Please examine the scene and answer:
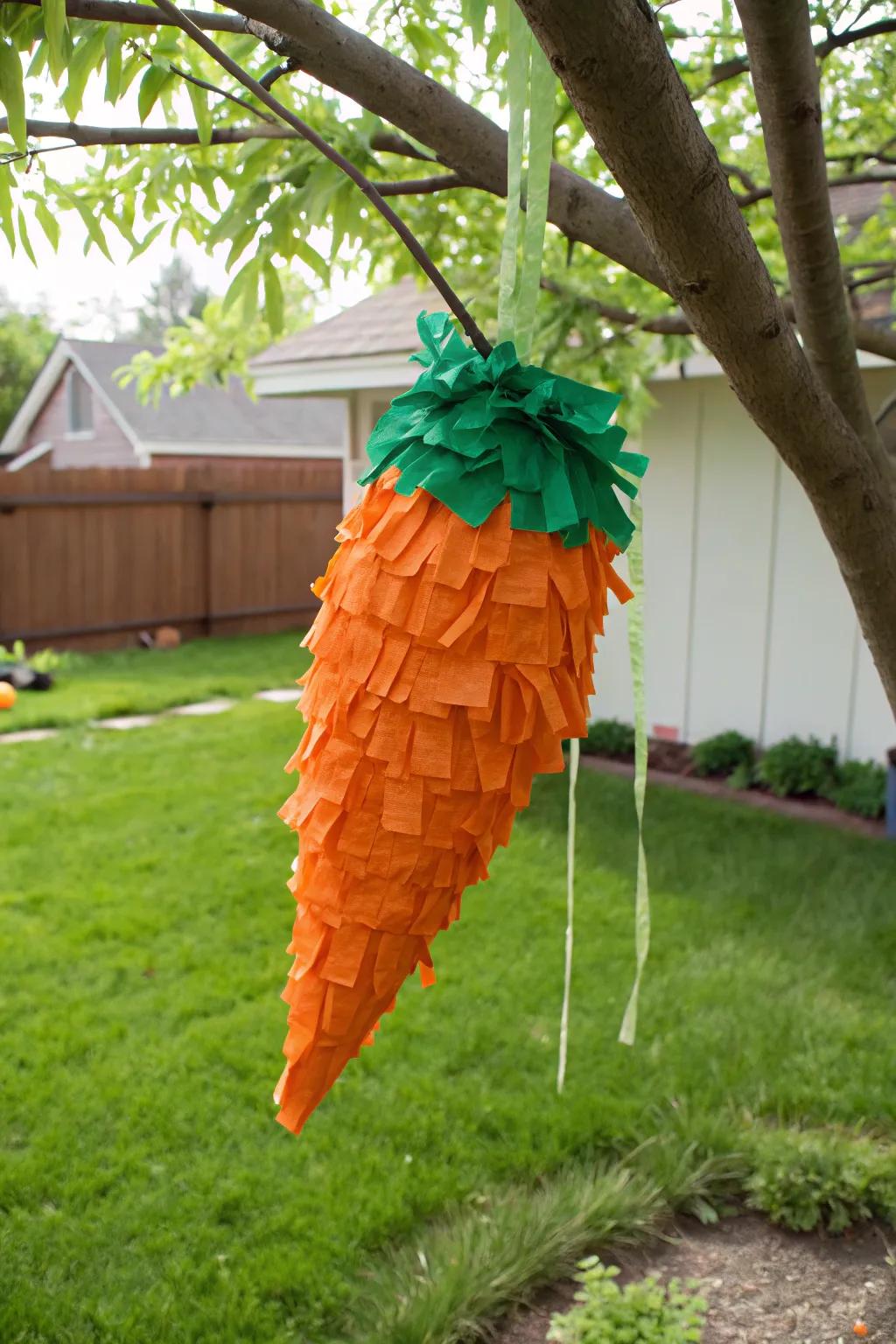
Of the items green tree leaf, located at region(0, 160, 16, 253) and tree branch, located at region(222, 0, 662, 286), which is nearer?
tree branch, located at region(222, 0, 662, 286)

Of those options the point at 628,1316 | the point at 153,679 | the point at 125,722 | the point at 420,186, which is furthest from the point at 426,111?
the point at 153,679

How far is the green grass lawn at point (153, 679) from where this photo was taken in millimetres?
7848

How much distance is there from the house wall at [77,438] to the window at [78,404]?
0.15m

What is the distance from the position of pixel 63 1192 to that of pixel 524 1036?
1.33 meters

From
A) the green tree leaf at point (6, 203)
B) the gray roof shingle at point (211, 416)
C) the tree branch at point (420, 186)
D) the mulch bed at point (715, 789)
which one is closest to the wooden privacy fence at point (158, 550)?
the mulch bed at point (715, 789)

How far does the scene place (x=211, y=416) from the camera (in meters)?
19.8

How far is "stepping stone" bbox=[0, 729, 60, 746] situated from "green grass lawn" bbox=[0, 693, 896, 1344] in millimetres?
1657

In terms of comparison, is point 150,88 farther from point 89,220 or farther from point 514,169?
point 514,169

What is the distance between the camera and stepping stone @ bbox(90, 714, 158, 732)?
7479mm

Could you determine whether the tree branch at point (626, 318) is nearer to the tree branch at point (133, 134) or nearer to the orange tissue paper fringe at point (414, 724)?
the tree branch at point (133, 134)

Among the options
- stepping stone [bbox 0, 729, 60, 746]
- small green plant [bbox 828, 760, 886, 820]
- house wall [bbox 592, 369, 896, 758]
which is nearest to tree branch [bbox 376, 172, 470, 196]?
small green plant [bbox 828, 760, 886, 820]

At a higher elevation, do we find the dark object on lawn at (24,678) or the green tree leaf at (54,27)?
the green tree leaf at (54,27)

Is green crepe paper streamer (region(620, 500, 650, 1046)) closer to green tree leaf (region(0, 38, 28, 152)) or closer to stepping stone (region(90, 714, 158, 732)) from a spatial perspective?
green tree leaf (region(0, 38, 28, 152))

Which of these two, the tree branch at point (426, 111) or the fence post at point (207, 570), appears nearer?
the tree branch at point (426, 111)
